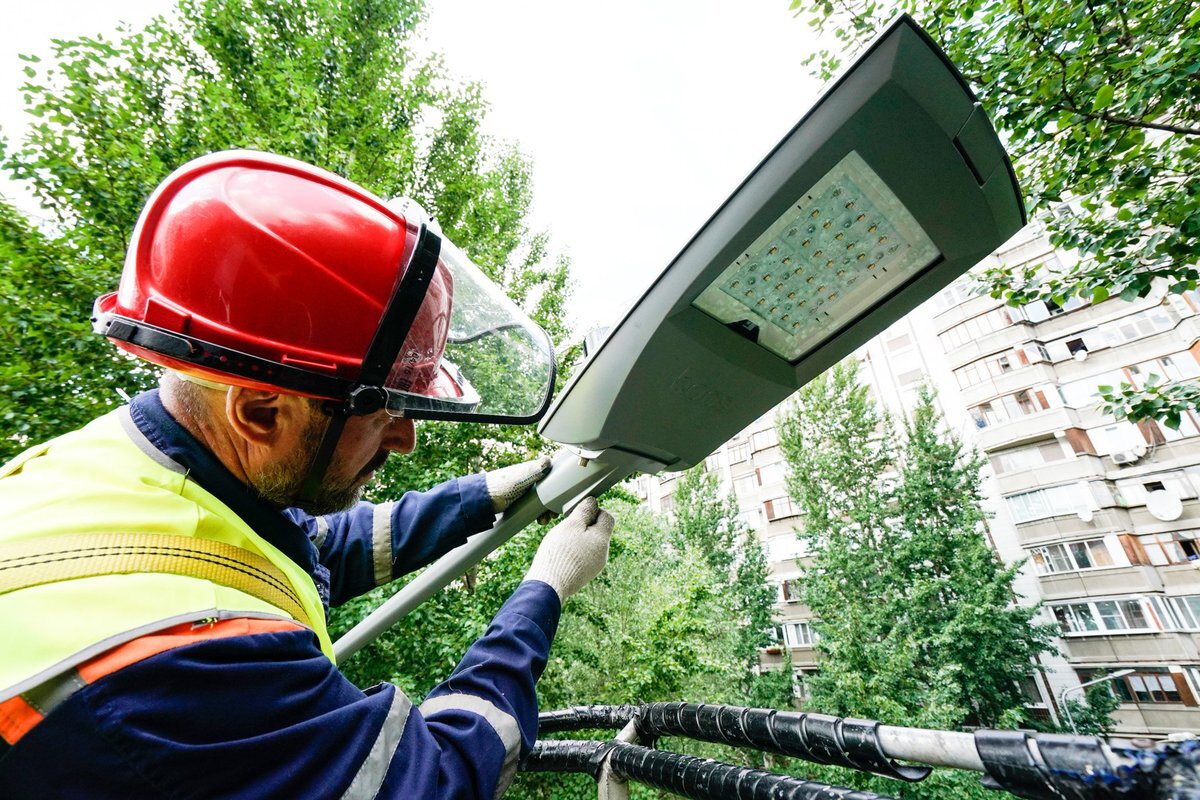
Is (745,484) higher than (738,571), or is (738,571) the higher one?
(745,484)

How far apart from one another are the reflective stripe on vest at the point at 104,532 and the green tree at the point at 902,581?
39.9ft

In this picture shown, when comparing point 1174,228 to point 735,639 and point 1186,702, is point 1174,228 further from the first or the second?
point 1186,702

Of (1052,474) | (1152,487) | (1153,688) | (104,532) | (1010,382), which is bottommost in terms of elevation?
(1153,688)

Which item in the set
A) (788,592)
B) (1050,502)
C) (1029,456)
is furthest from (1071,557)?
(788,592)

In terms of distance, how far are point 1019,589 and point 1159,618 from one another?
8.41 ft

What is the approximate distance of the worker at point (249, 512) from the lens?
1.58ft

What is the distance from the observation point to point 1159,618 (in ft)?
38.0

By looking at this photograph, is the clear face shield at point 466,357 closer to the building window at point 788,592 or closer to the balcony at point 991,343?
the building window at point 788,592

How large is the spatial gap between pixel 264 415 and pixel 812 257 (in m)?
0.99

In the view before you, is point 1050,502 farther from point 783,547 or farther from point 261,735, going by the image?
point 261,735

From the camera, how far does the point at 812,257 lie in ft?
2.87

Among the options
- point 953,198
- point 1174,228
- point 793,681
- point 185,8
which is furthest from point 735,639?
point 185,8

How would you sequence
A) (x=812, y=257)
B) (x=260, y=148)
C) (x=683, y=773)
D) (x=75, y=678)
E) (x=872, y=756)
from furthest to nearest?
(x=260, y=148), (x=683, y=773), (x=812, y=257), (x=872, y=756), (x=75, y=678)

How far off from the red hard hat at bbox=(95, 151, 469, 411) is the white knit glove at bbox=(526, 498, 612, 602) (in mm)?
547
